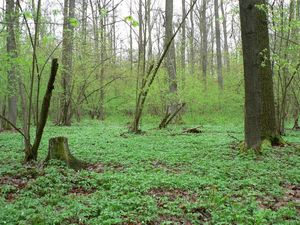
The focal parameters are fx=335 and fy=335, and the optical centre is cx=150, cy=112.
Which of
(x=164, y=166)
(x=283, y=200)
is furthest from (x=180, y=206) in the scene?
(x=164, y=166)

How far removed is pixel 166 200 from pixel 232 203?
0.86 m

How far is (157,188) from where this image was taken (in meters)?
5.01

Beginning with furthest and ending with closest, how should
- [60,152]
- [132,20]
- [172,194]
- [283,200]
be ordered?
[60,152]
[132,20]
[172,194]
[283,200]

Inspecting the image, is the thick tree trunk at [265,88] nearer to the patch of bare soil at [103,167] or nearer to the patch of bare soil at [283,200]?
the patch of bare soil at [283,200]

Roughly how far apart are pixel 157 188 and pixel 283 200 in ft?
5.85

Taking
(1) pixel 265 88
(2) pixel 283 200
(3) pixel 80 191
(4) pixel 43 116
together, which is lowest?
(2) pixel 283 200

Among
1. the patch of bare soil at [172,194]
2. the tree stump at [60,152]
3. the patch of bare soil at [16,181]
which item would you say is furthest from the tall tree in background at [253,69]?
the patch of bare soil at [16,181]

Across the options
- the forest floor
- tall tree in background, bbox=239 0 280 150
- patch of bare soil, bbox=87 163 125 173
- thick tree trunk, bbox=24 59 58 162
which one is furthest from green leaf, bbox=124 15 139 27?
tall tree in background, bbox=239 0 280 150

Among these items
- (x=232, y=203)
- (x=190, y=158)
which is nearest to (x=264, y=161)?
(x=190, y=158)

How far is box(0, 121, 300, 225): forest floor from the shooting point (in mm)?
3900

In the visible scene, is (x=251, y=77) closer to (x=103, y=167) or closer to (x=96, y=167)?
(x=103, y=167)

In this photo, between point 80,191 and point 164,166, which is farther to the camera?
point 164,166

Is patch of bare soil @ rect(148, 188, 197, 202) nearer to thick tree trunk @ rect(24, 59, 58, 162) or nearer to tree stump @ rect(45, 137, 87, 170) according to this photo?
tree stump @ rect(45, 137, 87, 170)

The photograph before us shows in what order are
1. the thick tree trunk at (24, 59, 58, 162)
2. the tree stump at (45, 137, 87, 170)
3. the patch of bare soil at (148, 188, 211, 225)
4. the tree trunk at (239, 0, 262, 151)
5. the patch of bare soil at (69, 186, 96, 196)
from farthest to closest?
the tree trunk at (239, 0, 262, 151) < the tree stump at (45, 137, 87, 170) < the thick tree trunk at (24, 59, 58, 162) < the patch of bare soil at (69, 186, 96, 196) < the patch of bare soil at (148, 188, 211, 225)
